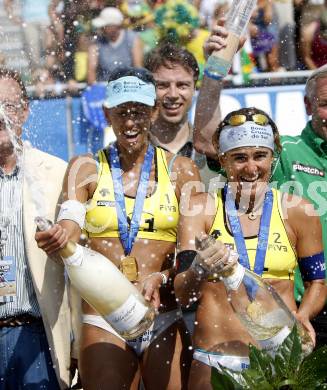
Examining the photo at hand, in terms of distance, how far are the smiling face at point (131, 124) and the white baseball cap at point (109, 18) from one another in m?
4.13

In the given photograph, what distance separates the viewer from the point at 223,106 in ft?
26.3

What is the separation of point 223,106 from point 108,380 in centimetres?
410

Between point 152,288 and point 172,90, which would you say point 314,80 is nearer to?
point 172,90

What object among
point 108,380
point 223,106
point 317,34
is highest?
point 317,34

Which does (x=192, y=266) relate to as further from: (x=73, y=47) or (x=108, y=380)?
(x=73, y=47)

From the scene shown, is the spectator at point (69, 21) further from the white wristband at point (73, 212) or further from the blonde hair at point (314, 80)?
the white wristband at point (73, 212)

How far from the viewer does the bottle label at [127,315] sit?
387 centimetres

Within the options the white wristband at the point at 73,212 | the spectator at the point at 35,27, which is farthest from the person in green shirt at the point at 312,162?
the spectator at the point at 35,27

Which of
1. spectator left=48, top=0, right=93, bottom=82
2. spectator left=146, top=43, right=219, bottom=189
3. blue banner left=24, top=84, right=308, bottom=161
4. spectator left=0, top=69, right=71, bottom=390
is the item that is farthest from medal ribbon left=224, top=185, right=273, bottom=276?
spectator left=48, top=0, right=93, bottom=82

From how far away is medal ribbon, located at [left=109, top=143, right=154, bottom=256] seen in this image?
4.55 metres

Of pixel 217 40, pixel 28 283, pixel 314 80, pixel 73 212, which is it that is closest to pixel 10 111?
pixel 73 212

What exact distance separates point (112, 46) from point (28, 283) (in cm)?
434

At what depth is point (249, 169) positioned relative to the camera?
4457mm

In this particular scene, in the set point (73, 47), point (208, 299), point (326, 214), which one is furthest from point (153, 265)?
point (73, 47)
